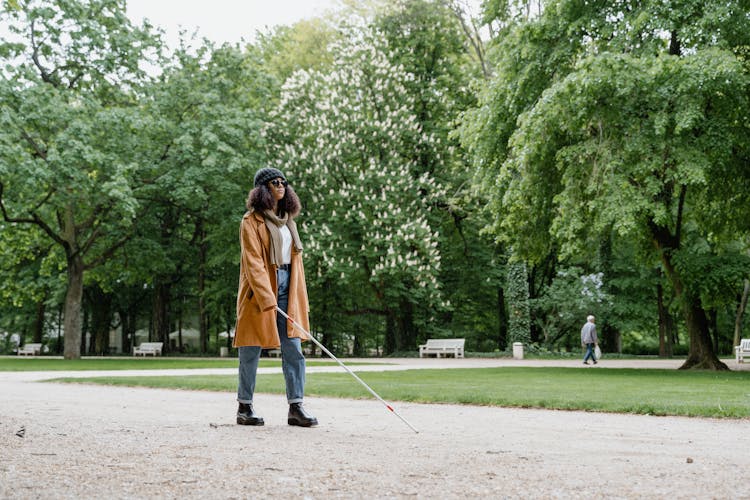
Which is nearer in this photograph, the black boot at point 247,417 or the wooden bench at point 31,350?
the black boot at point 247,417

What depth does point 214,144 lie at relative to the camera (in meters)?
27.5

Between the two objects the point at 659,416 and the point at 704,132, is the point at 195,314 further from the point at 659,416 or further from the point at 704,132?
the point at 659,416

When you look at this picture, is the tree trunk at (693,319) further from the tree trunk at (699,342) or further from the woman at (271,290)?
the woman at (271,290)

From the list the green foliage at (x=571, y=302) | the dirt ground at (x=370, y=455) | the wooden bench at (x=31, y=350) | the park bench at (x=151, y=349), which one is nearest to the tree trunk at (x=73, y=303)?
the park bench at (x=151, y=349)

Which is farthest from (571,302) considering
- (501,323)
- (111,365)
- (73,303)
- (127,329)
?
(127,329)

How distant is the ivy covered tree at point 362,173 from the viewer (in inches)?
1124

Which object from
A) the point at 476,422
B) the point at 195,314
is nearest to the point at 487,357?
the point at 195,314

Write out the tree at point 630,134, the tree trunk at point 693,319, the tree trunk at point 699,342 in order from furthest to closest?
the tree trunk at point 699,342 < the tree trunk at point 693,319 < the tree at point 630,134

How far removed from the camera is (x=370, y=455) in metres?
5.31

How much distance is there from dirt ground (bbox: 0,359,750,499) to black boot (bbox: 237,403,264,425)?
4.9 inches

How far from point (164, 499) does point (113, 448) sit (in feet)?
6.39

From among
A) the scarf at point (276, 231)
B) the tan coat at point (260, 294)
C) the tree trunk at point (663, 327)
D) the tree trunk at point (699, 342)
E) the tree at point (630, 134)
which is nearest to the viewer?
the tan coat at point (260, 294)

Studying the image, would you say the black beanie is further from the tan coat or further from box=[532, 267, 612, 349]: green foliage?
box=[532, 267, 612, 349]: green foliage

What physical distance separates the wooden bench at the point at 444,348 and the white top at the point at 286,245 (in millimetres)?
24448
